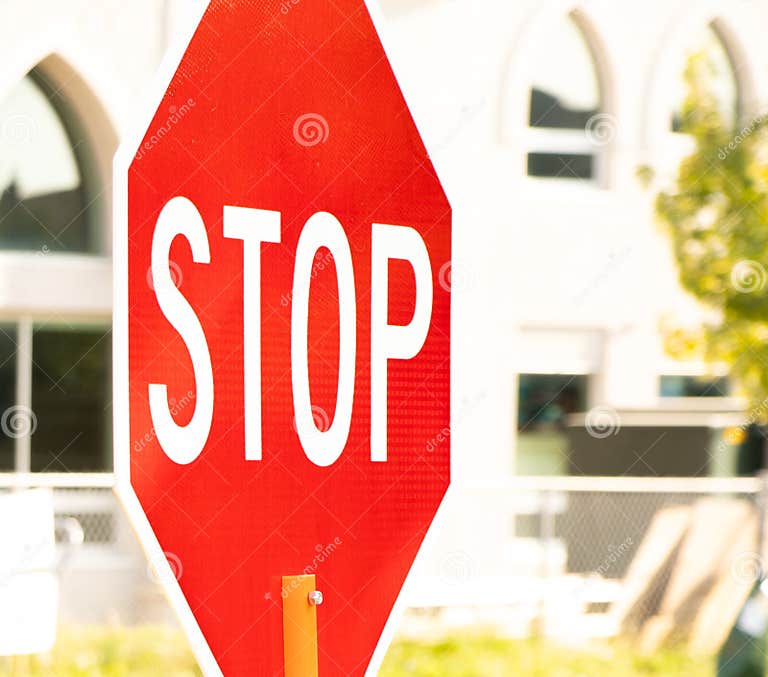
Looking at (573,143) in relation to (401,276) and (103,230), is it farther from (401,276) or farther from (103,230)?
(401,276)

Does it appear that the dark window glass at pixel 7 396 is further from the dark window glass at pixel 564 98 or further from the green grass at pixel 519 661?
the dark window glass at pixel 564 98

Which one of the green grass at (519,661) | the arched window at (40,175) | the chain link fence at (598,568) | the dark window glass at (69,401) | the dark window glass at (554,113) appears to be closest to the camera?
the green grass at (519,661)

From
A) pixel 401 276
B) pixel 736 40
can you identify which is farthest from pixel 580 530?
pixel 401 276

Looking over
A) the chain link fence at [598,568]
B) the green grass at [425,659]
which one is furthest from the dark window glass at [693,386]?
the green grass at [425,659]

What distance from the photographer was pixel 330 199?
1.39m

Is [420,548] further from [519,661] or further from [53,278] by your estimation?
[53,278]

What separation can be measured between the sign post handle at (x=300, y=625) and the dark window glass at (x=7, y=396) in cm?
888

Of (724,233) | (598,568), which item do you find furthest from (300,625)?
(724,233)

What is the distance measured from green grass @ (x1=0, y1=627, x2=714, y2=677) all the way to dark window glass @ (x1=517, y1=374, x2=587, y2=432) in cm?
319

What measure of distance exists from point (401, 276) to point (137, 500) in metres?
0.44

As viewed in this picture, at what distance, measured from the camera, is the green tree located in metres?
9.48

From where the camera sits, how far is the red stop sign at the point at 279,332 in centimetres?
121

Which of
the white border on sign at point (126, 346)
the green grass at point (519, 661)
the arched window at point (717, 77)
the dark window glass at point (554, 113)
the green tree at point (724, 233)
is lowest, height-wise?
the green grass at point (519, 661)

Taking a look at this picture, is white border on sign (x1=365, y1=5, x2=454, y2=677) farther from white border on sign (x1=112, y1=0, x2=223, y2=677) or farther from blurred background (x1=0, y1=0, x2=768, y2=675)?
blurred background (x1=0, y1=0, x2=768, y2=675)
